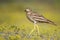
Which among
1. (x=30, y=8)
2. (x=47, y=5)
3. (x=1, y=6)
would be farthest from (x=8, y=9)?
(x=47, y=5)

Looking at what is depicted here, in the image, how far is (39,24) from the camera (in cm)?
272

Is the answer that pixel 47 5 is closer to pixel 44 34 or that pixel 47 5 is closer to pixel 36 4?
pixel 36 4

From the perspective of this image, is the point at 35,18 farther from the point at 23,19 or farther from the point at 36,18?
the point at 23,19

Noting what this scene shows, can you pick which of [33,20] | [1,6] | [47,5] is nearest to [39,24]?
[33,20]

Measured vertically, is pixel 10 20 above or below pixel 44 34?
above

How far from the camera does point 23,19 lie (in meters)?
2.73

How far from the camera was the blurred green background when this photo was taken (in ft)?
8.79

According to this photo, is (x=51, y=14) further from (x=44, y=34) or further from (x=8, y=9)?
(x=8, y=9)

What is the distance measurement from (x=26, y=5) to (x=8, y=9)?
218mm

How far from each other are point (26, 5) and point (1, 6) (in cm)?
30

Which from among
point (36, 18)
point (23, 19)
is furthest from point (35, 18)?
point (23, 19)

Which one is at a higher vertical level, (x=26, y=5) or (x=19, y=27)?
(x=26, y=5)

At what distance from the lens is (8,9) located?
2.77m

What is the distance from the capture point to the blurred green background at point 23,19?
2.68 m
